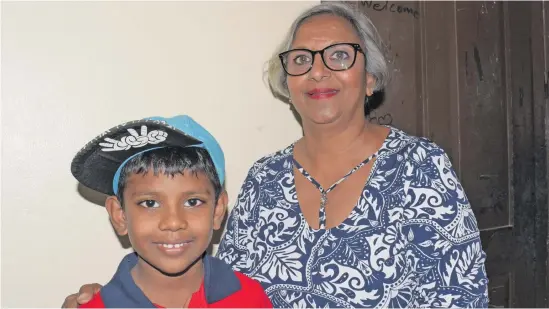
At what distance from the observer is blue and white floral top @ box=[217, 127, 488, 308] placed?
5.38 feet

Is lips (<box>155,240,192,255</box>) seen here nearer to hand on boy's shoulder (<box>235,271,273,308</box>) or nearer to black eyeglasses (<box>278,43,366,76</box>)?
hand on boy's shoulder (<box>235,271,273,308</box>)

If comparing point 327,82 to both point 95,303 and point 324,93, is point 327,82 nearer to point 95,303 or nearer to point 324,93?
point 324,93

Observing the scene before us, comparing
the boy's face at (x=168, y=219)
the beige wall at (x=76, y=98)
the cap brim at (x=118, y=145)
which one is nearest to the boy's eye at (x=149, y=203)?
the boy's face at (x=168, y=219)

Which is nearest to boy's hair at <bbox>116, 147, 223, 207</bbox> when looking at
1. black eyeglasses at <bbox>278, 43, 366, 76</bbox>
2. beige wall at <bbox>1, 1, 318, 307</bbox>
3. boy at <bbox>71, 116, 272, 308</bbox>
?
boy at <bbox>71, 116, 272, 308</bbox>

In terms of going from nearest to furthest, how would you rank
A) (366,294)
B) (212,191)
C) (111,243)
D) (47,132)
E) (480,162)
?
(212,191) → (366,294) → (47,132) → (111,243) → (480,162)

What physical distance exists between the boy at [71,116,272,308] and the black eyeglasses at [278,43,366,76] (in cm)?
53

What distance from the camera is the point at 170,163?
1.40 m

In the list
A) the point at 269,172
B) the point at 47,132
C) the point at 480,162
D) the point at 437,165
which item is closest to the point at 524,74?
the point at 480,162

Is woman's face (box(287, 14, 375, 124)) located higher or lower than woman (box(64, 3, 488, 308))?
higher

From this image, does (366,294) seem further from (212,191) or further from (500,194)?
(500,194)

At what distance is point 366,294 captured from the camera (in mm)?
1649

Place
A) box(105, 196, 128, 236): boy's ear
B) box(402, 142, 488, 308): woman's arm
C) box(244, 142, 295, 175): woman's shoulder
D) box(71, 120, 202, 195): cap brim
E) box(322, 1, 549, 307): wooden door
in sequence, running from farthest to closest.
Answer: box(322, 1, 549, 307): wooden door < box(244, 142, 295, 175): woman's shoulder < box(402, 142, 488, 308): woman's arm < box(105, 196, 128, 236): boy's ear < box(71, 120, 202, 195): cap brim

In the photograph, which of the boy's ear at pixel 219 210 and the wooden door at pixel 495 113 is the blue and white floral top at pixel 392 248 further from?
the wooden door at pixel 495 113

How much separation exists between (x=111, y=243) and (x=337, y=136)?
828mm
